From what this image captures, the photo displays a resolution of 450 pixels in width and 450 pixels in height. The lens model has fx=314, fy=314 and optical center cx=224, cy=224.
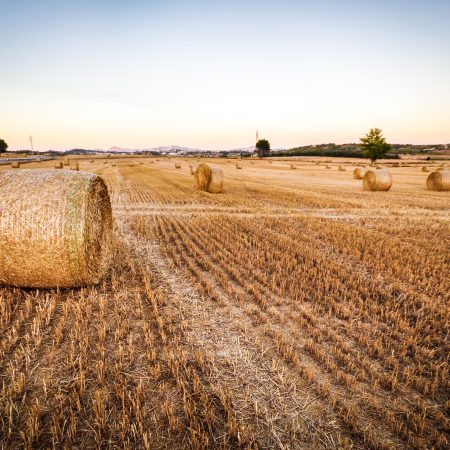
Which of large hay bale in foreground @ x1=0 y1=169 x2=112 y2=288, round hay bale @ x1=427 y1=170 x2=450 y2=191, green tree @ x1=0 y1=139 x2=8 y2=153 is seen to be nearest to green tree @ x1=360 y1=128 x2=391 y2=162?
round hay bale @ x1=427 y1=170 x2=450 y2=191

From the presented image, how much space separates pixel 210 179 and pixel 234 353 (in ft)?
51.0

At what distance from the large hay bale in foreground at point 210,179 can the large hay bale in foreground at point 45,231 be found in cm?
1331

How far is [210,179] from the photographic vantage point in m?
18.9

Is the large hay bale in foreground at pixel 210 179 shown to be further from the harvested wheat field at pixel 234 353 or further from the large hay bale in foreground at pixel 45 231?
the large hay bale in foreground at pixel 45 231

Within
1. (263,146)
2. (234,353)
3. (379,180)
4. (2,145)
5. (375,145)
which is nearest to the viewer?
(234,353)

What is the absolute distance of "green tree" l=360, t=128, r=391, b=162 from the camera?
2746 inches

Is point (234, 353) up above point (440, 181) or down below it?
below

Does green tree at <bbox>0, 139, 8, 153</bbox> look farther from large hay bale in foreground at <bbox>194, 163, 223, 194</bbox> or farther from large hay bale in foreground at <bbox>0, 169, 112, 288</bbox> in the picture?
large hay bale in foreground at <bbox>0, 169, 112, 288</bbox>

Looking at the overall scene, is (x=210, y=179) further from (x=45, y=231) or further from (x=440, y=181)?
(x=440, y=181)

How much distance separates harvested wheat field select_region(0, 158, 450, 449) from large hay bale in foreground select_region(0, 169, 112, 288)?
0.35m

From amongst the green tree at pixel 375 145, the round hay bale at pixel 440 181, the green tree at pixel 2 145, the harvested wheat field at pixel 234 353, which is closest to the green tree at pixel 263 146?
the green tree at pixel 375 145

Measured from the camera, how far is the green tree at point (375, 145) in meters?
69.8

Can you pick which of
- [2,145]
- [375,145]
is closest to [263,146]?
[375,145]

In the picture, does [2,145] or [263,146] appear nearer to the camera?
[2,145]
